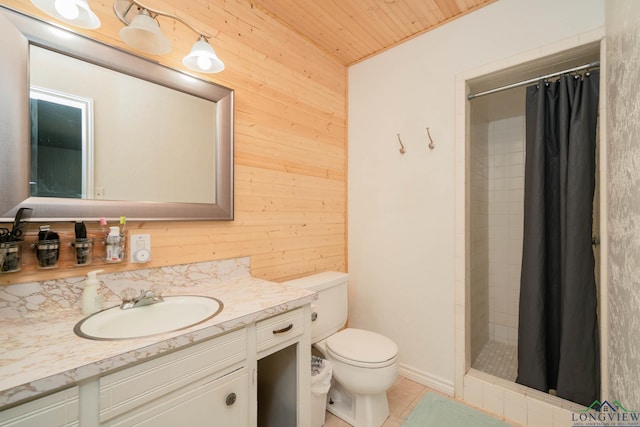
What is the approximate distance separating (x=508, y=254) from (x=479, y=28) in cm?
194

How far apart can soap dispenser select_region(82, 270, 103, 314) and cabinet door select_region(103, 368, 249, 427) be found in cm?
46

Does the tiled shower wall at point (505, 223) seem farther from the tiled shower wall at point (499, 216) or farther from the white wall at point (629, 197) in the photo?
the white wall at point (629, 197)

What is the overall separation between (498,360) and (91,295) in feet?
9.23

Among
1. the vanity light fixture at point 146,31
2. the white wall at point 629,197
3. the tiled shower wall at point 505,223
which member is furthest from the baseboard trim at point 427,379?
the vanity light fixture at point 146,31

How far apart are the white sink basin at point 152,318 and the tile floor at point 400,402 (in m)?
1.08

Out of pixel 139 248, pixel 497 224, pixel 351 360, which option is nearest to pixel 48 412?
pixel 139 248

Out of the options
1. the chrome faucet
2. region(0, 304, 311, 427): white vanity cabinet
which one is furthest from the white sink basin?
region(0, 304, 311, 427): white vanity cabinet

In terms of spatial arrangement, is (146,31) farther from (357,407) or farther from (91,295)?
(357,407)

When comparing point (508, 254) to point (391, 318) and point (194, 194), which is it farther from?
point (194, 194)

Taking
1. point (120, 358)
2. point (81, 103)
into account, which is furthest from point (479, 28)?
point (120, 358)

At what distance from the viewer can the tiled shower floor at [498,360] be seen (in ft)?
6.83

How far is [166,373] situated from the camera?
84 centimetres

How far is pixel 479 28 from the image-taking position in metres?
1.76

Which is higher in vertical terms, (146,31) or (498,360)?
(146,31)
